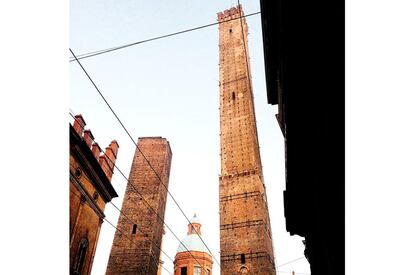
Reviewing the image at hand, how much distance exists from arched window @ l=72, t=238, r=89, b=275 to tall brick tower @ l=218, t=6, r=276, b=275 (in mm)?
6533

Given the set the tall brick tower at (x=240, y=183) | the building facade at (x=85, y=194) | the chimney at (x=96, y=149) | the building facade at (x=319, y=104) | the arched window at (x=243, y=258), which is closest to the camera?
the building facade at (x=319, y=104)

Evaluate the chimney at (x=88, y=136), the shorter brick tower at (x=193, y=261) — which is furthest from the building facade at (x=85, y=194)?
the shorter brick tower at (x=193, y=261)

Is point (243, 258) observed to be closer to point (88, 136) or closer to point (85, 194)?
point (85, 194)

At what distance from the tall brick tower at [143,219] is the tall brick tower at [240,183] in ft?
11.2

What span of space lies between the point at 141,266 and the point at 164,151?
6536 millimetres

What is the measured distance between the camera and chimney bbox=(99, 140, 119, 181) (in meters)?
10.8

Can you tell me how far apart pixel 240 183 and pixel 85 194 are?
825 cm

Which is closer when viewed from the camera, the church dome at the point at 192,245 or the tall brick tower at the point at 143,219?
the tall brick tower at the point at 143,219

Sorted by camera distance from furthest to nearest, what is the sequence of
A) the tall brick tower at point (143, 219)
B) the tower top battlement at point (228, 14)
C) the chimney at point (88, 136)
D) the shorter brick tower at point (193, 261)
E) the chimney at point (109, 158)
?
the shorter brick tower at point (193, 261) → the tower top battlement at point (228, 14) → the tall brick tower at point (143, 219) → the chimney at point (109, 158) → the chimney at point (88, 136)

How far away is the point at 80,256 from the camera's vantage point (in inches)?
364

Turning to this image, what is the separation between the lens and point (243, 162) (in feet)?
53.5

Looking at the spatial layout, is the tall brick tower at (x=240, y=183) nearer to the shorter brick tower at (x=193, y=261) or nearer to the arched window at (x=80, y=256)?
the arched window at (x=80, y=256)

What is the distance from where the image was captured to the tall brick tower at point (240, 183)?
13.8 metres

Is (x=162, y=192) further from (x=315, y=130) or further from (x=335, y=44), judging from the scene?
(x=335, y=44)
